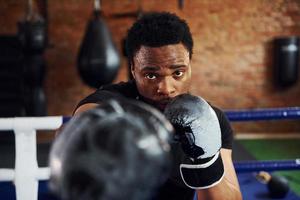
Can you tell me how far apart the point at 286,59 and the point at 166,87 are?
173 inches

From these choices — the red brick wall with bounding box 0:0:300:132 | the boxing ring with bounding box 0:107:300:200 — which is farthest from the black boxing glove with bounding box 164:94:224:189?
the red brick wall with bounding box 0:0:300:132

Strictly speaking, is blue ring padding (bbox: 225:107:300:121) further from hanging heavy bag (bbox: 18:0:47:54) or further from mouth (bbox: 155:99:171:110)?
hanging heavy bag (bbox: 18:0:47:54)

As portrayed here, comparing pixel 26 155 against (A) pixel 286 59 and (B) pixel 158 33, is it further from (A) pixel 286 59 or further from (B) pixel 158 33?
(A) pixel 286 59

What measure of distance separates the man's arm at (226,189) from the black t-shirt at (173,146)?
6cm

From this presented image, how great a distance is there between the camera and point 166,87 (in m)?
1.23

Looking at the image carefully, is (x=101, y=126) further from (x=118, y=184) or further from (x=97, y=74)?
(x=97, y=74)

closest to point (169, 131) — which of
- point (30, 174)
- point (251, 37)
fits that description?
point (30, 174)

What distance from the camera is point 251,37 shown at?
550cm

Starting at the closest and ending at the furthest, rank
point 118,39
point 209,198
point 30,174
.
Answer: point 209,198 < point 30,174 < point 118,39

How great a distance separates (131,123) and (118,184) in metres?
0.10

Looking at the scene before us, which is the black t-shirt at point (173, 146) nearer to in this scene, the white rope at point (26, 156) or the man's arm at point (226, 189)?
the man's arm at point (226, 189)

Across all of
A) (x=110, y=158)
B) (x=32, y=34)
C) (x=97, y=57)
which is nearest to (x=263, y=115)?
(x=110, y=158)

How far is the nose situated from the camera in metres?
1.22

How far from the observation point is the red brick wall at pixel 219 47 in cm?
527
